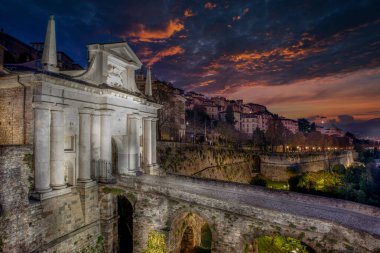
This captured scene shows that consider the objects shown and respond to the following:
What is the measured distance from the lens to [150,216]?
15.1 metres

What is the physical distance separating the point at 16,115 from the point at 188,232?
13.9 metres

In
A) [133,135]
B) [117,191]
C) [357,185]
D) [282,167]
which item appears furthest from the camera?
[282,167]

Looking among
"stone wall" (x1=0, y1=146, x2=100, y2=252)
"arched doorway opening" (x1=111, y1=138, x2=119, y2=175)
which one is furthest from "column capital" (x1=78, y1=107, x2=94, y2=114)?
"arched doorway opening" (x1=111, y1=138, x2=119, y2=175)

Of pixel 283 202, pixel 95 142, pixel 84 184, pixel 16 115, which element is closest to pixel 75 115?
pixel 95 142

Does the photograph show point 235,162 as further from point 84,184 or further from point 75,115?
point 75,115

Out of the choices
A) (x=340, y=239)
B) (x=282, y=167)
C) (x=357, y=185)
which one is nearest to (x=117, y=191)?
(x=340, y=239)

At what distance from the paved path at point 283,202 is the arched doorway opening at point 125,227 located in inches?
258

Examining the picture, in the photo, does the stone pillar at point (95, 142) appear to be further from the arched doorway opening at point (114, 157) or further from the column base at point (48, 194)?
the arched doorway opening at point (114, 157)

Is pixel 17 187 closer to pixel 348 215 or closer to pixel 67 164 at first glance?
pixel 67 164

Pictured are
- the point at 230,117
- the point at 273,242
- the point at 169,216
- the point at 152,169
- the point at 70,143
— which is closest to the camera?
the point at 169,216

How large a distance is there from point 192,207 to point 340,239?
22.8 ft

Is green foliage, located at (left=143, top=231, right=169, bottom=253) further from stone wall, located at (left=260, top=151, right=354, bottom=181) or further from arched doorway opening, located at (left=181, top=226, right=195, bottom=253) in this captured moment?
stone wall, located at (left=260, top=151, right=354, bottom=181)

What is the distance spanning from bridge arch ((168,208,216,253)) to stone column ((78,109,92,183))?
642 cm

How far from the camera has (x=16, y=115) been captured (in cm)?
1420
